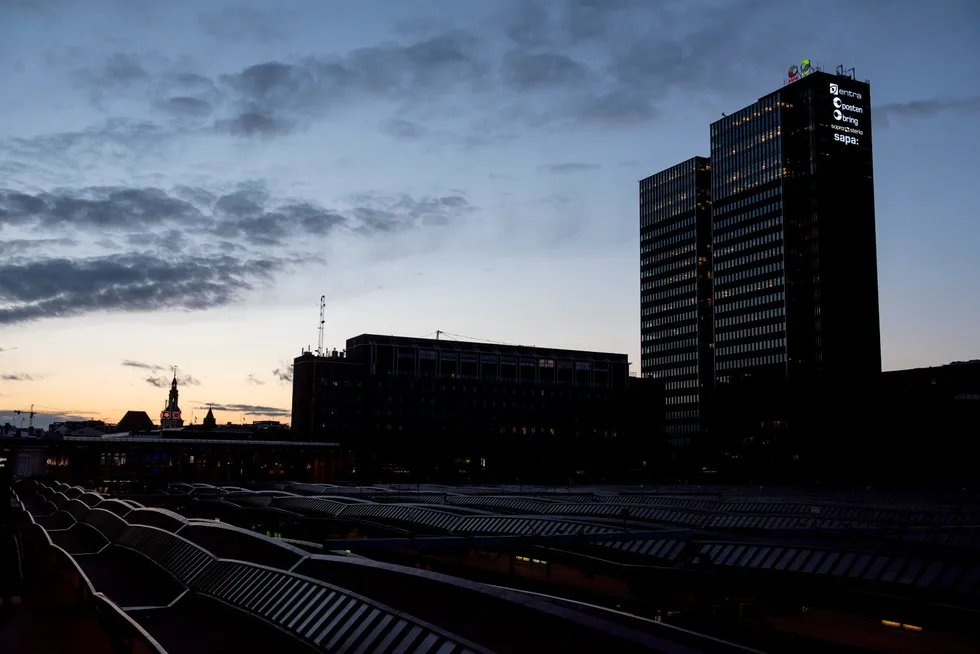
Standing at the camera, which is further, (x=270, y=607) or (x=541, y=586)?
(x=541, y=586)

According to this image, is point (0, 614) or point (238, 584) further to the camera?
point (0, 614)

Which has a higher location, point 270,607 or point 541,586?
point 270,607

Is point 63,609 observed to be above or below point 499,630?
below

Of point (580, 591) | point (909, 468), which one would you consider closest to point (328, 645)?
point (580, 591)

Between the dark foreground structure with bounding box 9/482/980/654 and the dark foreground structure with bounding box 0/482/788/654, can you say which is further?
the dark foreground structure with bounding box 9/482/980/654

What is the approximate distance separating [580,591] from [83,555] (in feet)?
128

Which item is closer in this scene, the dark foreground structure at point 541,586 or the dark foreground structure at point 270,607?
the dark foreground structure at point 270,607

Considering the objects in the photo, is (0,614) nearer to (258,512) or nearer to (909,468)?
(258,512)

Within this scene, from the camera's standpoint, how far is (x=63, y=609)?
51594 mm

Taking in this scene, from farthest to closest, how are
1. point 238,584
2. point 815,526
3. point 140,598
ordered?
point 815,526 < point 140,598 < point 238,584

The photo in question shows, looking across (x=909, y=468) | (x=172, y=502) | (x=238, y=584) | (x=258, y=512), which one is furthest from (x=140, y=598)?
(x=909, y=468)

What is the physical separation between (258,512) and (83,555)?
34.2 metres

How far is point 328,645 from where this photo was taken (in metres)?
28.2

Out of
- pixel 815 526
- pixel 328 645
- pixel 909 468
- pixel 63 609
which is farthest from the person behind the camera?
pixel 909 468
